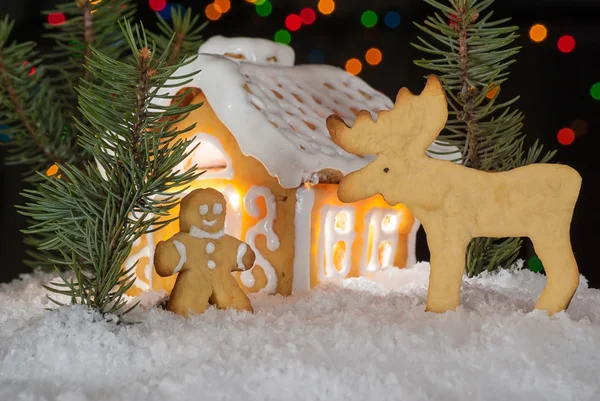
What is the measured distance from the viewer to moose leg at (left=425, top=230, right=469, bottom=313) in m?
0.99

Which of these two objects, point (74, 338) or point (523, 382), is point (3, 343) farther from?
point (523, 382)

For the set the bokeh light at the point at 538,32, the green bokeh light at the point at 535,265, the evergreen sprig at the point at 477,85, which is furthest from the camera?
the green bokeh light at the point at 535,265

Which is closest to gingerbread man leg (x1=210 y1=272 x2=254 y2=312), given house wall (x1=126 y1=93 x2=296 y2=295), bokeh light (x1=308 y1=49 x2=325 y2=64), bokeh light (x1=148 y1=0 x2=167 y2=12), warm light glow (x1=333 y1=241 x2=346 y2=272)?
house wall (x1=126 y1=93 x2=296 y2=295)

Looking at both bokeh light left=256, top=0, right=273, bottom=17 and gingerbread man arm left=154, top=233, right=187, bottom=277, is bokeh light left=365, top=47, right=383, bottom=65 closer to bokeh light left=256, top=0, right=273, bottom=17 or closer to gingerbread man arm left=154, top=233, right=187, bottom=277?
bokeh light left=256, top=0, right=273, bottom=17

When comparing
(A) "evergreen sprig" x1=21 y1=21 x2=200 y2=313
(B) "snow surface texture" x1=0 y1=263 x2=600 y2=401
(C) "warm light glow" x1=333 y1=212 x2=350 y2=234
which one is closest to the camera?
(B) "snow surface texture" x1=0 y1=263 x2=600 y2=401

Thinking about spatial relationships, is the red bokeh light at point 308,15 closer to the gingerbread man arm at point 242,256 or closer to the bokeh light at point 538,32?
the bokeh light at point 538,32

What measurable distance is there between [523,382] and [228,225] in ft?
2.40

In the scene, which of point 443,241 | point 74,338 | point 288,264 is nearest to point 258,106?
point 288,264

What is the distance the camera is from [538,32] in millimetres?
2018

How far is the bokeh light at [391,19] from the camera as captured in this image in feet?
7.03

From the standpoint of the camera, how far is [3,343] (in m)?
0.83

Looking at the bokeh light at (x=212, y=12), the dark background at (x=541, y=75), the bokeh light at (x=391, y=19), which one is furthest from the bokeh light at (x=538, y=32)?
the bokeh light at (x=212, y=12)

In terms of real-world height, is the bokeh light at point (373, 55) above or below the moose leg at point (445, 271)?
above

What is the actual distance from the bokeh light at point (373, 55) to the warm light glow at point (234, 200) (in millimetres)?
1014
